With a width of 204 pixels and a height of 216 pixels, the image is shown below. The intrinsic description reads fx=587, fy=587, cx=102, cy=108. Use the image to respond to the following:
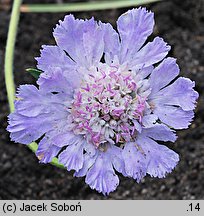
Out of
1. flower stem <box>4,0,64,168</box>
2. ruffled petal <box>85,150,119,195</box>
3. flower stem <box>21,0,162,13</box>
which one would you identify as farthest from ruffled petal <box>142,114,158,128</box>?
flower stem <box>21,0,162,13</box>

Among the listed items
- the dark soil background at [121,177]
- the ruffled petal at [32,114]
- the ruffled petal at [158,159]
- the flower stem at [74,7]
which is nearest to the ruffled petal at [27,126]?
the ruffled petal at [32,114]

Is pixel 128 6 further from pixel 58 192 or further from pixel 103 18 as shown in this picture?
pixel 58 192

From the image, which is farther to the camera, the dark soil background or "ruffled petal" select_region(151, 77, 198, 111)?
the dark soil background

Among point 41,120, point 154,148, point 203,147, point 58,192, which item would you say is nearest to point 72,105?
point 41,120

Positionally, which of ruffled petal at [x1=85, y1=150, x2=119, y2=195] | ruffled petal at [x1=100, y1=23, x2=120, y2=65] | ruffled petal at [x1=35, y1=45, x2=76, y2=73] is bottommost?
ruffled petal at [x1=85, y1=150, x2=119, y2=195]

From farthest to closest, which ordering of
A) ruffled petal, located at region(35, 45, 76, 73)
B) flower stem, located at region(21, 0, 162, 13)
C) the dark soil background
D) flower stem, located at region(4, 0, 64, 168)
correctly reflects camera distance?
flower stem, located at region(21, 0, 162, 13) → the dark soil background → flower stem, located at region(4, 0, 64, 168) → ruffled petal, located at region(35, 45, 76, 73)

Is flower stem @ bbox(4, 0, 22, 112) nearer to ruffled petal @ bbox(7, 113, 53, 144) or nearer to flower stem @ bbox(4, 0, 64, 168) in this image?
flower stem @ bbox(4, 0, 64, 168)

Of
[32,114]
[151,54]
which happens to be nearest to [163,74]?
[151,54]
